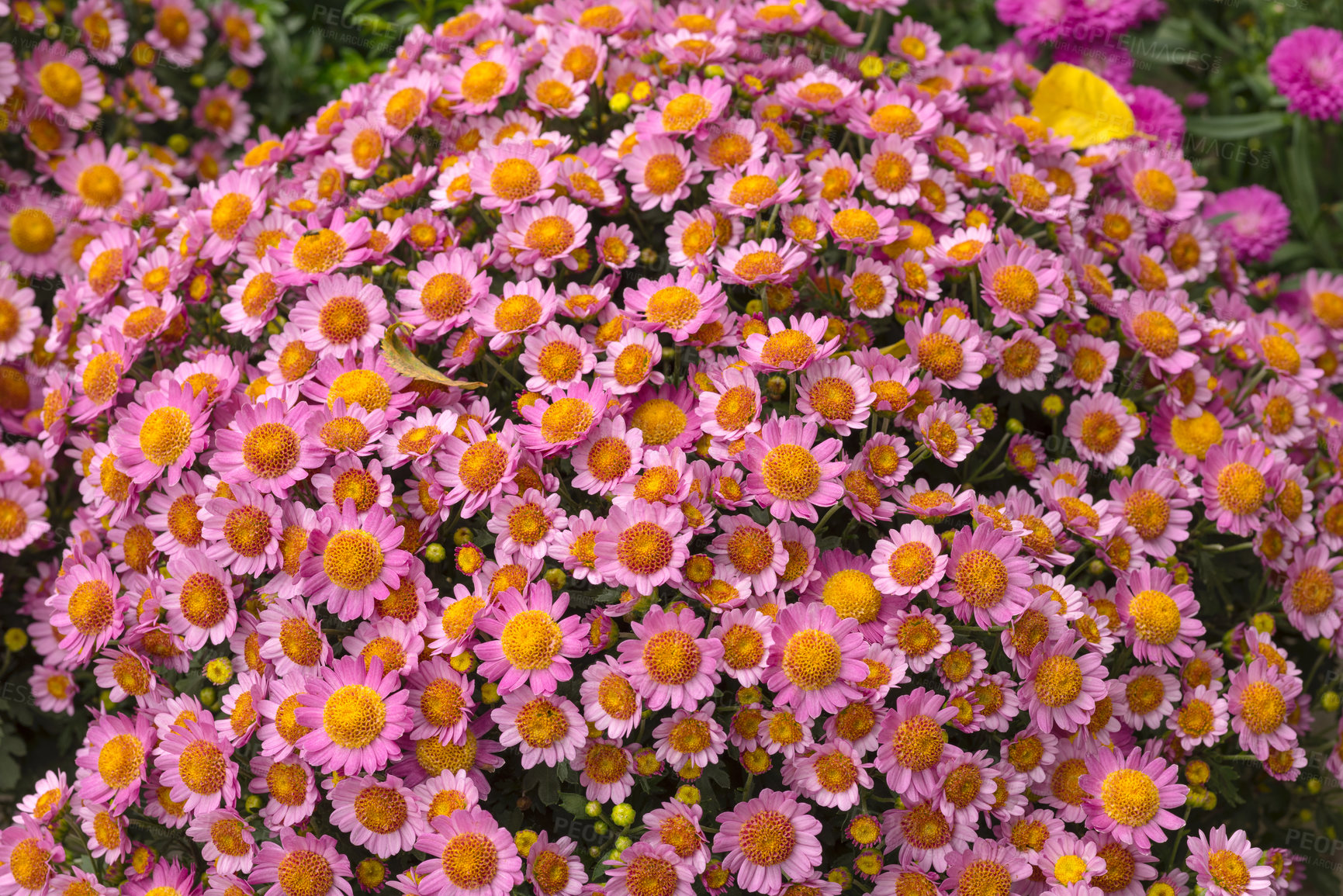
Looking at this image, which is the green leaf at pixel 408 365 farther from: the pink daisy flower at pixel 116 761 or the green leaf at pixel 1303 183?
the green leaf at pixel 1303 183

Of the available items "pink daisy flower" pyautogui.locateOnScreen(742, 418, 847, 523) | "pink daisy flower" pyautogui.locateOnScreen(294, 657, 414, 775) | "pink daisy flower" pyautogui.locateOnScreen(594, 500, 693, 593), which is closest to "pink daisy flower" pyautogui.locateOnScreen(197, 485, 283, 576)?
"pink daisy flower" pyautogui.locateOnScreen(294, 657, 414, 775)

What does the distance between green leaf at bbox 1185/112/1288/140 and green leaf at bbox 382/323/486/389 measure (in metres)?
2.99

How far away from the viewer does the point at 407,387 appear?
84.6 inches

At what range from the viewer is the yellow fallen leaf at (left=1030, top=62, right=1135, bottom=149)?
2.90 metres

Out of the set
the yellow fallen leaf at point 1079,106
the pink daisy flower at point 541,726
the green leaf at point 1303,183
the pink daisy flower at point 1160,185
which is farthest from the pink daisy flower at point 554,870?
the green leaf at point 1303,183

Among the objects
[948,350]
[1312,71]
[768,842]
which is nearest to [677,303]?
[948,350]

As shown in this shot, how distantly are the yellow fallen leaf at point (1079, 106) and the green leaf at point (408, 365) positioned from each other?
6.14 feet

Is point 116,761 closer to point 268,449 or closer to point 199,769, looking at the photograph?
point 199,769

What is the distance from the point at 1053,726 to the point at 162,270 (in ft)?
7.36

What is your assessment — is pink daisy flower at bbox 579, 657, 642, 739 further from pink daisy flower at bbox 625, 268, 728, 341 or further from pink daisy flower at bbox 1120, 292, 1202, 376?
pink daisy flower at bbox 1120, 292, 1202, 376

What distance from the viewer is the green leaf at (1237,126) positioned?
3699mm

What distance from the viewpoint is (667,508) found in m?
1.86

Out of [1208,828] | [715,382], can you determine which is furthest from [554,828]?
[1208,828]

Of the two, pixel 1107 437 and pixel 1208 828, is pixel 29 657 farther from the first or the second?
pixel 1208 828
